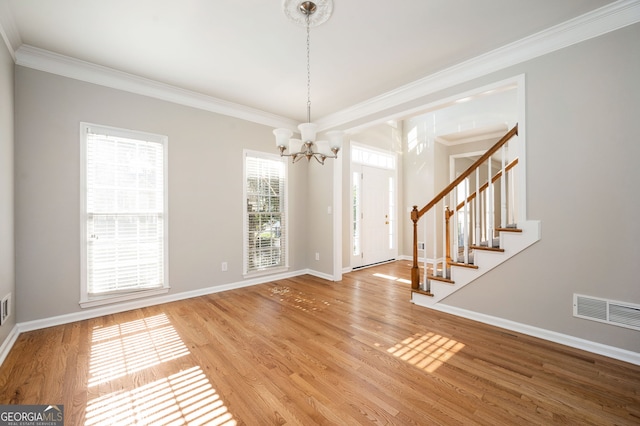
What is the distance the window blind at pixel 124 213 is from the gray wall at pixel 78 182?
0.13 meters

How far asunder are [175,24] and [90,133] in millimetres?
1650

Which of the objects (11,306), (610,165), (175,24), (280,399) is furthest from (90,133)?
(610,165)

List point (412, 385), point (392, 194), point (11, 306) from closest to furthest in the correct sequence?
1. point (412, 385)
2. point (11, 306)
3. point (392, 194)

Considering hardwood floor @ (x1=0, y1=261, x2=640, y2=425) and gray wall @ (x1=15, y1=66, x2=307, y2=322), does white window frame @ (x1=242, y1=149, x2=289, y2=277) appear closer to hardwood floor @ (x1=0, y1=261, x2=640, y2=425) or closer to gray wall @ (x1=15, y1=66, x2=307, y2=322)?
gray wall @ (x1=15, y1=66, x2=307, y2=322)

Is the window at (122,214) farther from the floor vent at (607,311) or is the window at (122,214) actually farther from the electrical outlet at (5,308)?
the floor vent at (607,311)

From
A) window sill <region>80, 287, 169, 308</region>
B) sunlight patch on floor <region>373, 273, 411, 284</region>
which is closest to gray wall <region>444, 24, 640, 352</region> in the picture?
sunlight patch on floor <region>373, 273, 411, 284</region>

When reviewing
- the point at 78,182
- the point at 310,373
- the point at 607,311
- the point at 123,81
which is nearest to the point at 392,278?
the point at 607,311

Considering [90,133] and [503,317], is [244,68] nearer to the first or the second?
[90,133]

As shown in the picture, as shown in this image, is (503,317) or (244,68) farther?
(244,68)

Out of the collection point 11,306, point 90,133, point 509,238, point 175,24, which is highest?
point 175,24

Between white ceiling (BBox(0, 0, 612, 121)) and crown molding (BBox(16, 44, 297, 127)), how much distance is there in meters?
0.09

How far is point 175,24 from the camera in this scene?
2.38m

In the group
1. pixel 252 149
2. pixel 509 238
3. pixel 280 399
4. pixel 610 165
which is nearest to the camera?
pixel 280 399

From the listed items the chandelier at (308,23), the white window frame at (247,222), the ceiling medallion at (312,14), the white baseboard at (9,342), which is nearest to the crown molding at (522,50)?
the chandelier at (308,23)
